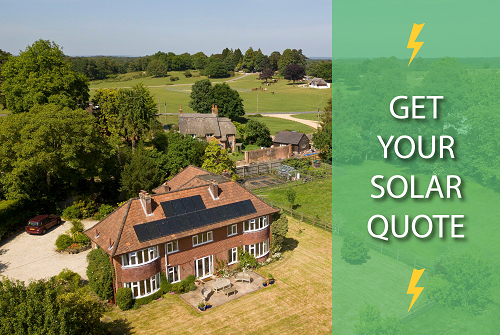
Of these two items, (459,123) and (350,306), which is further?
(459,123)

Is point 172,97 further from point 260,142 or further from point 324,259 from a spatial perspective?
point 324,259

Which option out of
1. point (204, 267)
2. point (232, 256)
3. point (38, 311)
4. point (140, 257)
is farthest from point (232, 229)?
point (38, 311)

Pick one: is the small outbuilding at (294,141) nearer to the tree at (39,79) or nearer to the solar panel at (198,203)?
the tree at (39,79)

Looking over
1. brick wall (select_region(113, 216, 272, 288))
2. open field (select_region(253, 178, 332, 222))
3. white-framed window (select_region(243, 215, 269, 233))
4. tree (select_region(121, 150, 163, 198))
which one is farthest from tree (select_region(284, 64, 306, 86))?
white-framed window (select_region(243, 215, 269, 233))

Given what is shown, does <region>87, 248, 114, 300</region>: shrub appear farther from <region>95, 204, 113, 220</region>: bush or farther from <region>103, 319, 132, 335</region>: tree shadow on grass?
<region>95, 204, 113, 220</region>: bush

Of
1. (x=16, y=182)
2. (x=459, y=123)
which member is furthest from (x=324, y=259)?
(x=459, y=123)

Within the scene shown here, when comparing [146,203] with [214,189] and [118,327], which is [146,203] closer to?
[214,189]

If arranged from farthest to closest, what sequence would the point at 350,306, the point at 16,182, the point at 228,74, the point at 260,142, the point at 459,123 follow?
the point at 228,74 → the point at 260,142 → the point at 459,123 → the point at 16,182 → the point at 350,306
